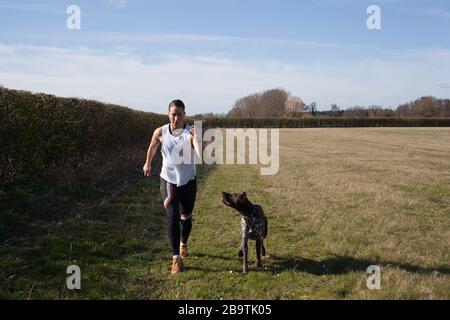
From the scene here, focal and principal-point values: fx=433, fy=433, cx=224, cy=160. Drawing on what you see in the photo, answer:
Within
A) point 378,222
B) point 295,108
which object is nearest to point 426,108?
point 295,108

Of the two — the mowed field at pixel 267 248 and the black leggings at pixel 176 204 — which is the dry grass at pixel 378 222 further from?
the black leggings at pixel 176 204

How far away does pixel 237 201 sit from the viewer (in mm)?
6156

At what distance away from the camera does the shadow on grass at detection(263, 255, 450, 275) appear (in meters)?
6.08

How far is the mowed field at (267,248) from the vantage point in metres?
5.26

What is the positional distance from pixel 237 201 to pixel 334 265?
1723 mm

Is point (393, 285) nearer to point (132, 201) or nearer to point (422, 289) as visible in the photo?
point (422, 289)

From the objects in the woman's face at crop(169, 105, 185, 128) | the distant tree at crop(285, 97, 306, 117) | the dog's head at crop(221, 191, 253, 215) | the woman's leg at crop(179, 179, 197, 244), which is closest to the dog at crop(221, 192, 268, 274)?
the dog's head at crop(221, 191, 253, 215)

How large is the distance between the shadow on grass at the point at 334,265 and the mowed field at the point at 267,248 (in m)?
0.02

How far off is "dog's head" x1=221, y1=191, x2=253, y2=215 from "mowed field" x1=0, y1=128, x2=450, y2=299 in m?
0.86

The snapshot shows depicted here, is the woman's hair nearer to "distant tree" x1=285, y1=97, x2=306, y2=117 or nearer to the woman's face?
the woman's face

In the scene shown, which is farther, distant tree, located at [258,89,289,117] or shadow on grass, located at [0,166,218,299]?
distant tree, located at [258,89,289,117]

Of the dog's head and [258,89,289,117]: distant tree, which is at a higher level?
[258,89,289,117]: distant tree

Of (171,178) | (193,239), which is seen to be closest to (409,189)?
(193,239)

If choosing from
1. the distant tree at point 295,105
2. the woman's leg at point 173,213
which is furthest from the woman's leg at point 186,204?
the distant tree at point 295,105
